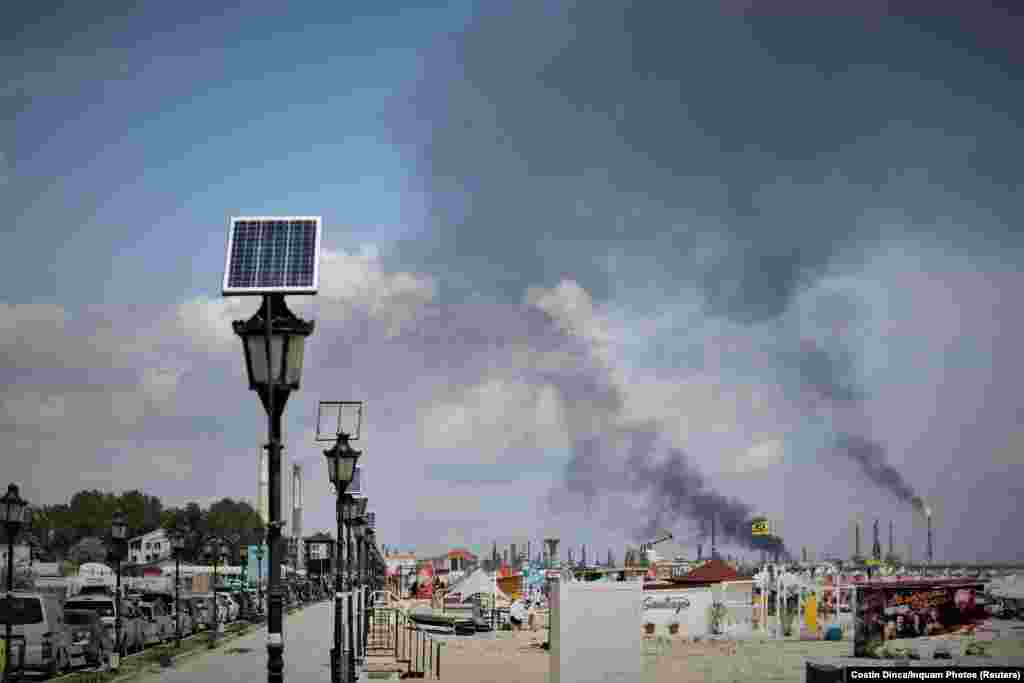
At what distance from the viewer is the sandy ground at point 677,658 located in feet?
127

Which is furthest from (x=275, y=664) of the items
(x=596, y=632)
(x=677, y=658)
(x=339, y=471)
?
(x=677, y=658)

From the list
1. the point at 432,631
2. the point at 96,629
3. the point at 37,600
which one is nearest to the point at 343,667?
the point at 37,600

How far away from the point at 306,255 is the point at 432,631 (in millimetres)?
60843

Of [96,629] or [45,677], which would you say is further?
[96,629]

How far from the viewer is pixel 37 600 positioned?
96.2 ft

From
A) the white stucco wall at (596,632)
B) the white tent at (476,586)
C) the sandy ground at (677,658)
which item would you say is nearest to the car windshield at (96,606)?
the sandy ground at (677,658)

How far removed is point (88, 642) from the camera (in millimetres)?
33438

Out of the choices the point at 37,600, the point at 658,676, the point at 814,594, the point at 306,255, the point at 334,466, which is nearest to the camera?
the point at 306,255

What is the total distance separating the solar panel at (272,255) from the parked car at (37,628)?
18508mm

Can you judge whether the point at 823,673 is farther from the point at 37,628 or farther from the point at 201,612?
the point at 201,612

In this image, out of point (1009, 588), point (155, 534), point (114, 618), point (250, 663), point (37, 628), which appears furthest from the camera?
point (155, 534)

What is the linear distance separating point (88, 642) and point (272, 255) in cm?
2378

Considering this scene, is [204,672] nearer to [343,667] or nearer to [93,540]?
[343,667]

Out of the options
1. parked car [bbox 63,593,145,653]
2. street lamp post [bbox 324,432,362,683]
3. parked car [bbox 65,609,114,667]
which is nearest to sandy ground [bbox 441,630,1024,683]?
street lamp post [bbox 324,432,362,683]
